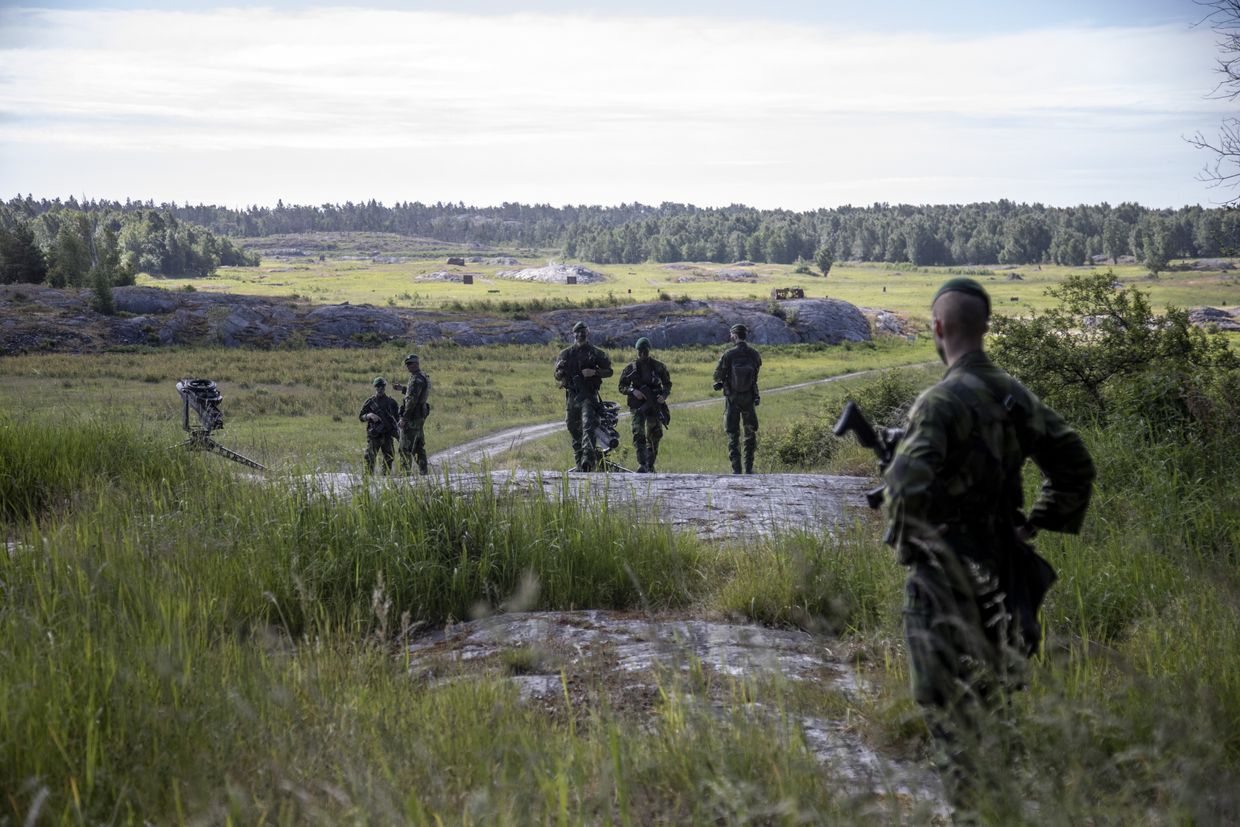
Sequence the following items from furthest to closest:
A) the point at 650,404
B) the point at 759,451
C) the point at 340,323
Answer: the point at 340,323 < the point at 759,451 < the point at 650,404

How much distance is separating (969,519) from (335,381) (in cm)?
3733

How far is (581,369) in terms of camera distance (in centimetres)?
1503

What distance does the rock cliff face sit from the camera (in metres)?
54.5

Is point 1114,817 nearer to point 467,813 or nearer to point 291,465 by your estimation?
point 467,813

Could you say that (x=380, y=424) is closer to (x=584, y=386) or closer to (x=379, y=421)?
(x=379, y=421)

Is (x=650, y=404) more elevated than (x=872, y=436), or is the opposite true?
(x=872, y=436)

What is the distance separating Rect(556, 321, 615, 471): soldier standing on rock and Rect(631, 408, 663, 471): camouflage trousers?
0.65 meters

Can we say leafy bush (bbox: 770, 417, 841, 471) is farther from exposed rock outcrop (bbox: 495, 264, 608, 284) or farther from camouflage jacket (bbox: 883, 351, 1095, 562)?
exposed rock outcrop (bbox: 495, 264, 608, 284)

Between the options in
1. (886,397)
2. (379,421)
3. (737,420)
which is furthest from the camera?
(886,397)

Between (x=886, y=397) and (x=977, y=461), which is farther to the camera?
(x=886, y=397)

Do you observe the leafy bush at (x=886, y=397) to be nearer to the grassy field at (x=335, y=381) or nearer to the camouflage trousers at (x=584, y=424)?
the camouflage trousers at (x=584, y=424)

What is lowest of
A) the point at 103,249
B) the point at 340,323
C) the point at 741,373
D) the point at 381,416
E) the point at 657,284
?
the point at 340,323

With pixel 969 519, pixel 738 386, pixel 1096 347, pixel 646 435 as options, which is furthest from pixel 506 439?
pixel 969 519

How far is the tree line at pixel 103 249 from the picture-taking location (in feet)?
235
